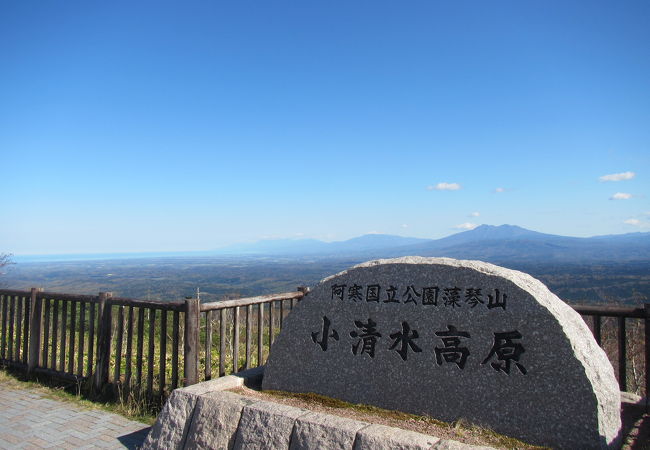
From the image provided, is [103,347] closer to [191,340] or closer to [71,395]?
[71,395]

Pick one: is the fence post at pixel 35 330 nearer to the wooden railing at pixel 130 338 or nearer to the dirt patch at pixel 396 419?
the wooden railing at pixel 130 338

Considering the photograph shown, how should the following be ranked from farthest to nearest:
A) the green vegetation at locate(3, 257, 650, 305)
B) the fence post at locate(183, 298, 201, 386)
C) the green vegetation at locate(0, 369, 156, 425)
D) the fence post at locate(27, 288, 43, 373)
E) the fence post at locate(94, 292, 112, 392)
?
the green vegetation at locate(3, 257, 650, 305) < the fence post at locate(27, 288, 43, 373) < the fence post at locate(94, 292, 112, 392) < the green vegetation at locate(0, 369, 156, 425) < the fence post at locate(183, 298, 201, 386)

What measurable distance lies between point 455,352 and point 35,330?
6503mm

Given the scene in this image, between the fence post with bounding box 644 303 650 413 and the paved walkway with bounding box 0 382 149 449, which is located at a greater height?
the fence post with bounding box 644 303 650 413

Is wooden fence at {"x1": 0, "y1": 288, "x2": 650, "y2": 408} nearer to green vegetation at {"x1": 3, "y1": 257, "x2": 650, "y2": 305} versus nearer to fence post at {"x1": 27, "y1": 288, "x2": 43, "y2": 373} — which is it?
fence post at {"x1": 27, "y1": 288, "x2": 43, "y2": 373}

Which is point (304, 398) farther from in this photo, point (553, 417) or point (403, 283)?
point (553, 417)

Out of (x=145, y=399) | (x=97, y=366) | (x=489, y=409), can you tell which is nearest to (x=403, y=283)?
(x=489, y=409)

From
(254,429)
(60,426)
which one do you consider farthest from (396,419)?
(60,426)

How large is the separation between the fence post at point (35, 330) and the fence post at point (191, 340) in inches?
131

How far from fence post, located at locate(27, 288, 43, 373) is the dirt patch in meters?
4.17

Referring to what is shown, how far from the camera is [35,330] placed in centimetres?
729

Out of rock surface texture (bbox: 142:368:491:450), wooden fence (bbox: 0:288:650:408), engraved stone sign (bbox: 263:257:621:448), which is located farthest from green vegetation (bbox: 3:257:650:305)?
engraved stone sign (bbox: 263:257:621:448)

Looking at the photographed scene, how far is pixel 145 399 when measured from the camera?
583 centimetres

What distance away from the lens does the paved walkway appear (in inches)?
189
